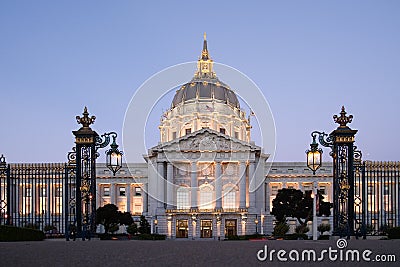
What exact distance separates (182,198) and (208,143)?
9.66 m

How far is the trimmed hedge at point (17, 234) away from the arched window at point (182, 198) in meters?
77.1

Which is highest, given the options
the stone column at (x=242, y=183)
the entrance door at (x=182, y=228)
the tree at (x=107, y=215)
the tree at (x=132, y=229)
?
the stone column at (x=242, y=183)

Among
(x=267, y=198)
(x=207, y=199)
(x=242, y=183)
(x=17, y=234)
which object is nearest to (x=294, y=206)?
(x=242, y=183)

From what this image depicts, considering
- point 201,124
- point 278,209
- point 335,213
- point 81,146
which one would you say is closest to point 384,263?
point 335,213

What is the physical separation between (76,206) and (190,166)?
259ft

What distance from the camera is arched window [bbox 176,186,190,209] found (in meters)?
108

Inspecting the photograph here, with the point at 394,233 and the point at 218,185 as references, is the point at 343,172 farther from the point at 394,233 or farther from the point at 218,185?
the point at 218,185

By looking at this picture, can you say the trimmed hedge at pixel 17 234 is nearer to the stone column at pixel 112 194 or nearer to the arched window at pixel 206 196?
the arched window at pixel 206 196

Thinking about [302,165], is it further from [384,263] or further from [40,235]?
[384,263]

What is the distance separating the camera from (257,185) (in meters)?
108

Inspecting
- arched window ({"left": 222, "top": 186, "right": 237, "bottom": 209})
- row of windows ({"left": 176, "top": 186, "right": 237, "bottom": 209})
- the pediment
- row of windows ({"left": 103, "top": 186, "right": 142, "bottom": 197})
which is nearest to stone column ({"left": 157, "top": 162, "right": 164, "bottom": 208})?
row of windows ({"left": 176, "top": 186, "right": 237, "bottom": 209})

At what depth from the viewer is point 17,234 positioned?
28391 mm

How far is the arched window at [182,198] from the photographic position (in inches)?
4264

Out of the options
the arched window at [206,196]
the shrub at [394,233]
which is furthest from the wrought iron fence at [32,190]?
the arched window at [206,196]
